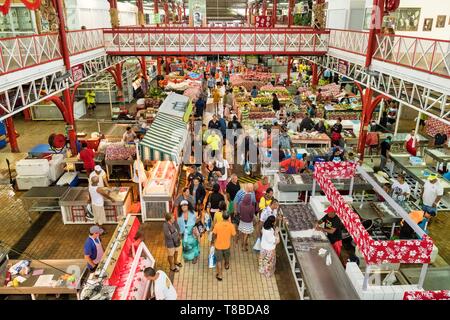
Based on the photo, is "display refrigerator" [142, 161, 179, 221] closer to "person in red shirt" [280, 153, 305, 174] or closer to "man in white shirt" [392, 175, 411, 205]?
"person in red shirt" [280, 153, 305, 174]

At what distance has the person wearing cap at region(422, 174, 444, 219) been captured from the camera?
9.28 metres

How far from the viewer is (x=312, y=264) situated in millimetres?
7004

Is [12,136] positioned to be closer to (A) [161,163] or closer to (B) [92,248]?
(A) [161,163]

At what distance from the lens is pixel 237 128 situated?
14.3m

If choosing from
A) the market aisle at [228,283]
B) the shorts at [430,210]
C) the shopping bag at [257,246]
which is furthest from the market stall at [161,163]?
the shorts at [430,210]

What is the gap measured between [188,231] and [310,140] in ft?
25.7

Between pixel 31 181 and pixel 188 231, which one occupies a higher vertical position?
pixel 188 231

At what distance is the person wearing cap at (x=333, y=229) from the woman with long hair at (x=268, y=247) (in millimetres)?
1148

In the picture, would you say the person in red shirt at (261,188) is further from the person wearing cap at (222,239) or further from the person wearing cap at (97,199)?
the person wearing cap at (97,199)

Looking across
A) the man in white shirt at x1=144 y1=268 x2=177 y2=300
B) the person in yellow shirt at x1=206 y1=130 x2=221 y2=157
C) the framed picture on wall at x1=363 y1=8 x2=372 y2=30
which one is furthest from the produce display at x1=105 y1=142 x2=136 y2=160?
the framed picture on wall at x1=363 y1=8 x2=372 y2=30

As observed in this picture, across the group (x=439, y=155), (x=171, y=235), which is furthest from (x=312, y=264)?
(x=439, y=155)

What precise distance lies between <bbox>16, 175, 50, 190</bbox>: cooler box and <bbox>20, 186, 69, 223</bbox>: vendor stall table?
1.14m
